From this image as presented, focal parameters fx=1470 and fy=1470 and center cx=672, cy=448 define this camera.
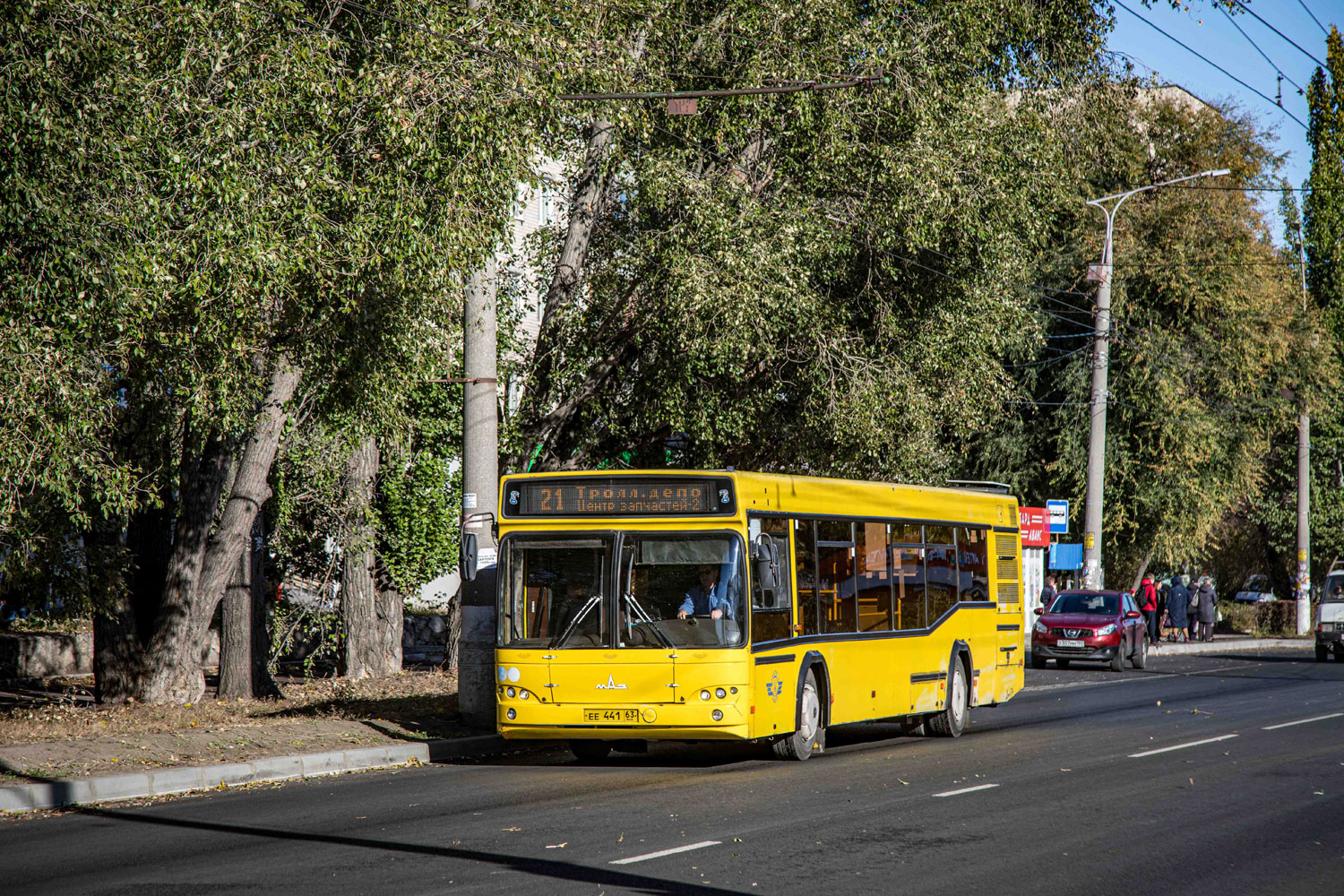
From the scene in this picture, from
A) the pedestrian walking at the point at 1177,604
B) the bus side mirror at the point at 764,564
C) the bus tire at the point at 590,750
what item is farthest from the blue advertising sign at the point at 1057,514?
the bus side mirror at the point at 764,564

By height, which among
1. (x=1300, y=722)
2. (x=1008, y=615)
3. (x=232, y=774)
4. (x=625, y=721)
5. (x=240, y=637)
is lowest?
(x=1300, y=722)

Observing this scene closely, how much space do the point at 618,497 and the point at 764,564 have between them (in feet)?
4.77

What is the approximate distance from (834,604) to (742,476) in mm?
2222

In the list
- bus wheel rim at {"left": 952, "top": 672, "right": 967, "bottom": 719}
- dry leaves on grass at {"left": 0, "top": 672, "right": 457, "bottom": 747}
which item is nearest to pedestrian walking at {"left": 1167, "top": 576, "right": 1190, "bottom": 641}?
bus wheel rim at {"left": 952, "top": 672, "right": 967, "bottom": 719}

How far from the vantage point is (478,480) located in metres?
16.1

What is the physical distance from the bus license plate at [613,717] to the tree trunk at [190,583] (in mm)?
7408

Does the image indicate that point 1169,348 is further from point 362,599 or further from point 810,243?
point 362,599

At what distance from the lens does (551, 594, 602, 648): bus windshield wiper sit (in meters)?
13.2

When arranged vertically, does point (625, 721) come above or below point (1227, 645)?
above

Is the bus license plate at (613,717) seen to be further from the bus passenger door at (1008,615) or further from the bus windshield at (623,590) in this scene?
the bus passenger door at (1008,615)

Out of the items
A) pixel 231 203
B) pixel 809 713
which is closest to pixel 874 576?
pixel 809 713

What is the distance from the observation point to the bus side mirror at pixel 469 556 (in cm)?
1438

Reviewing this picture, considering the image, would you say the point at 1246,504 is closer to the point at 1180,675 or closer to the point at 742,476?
the point at 1180,675

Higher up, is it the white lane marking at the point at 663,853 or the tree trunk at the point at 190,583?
the tree trunk at the point at 190,583
